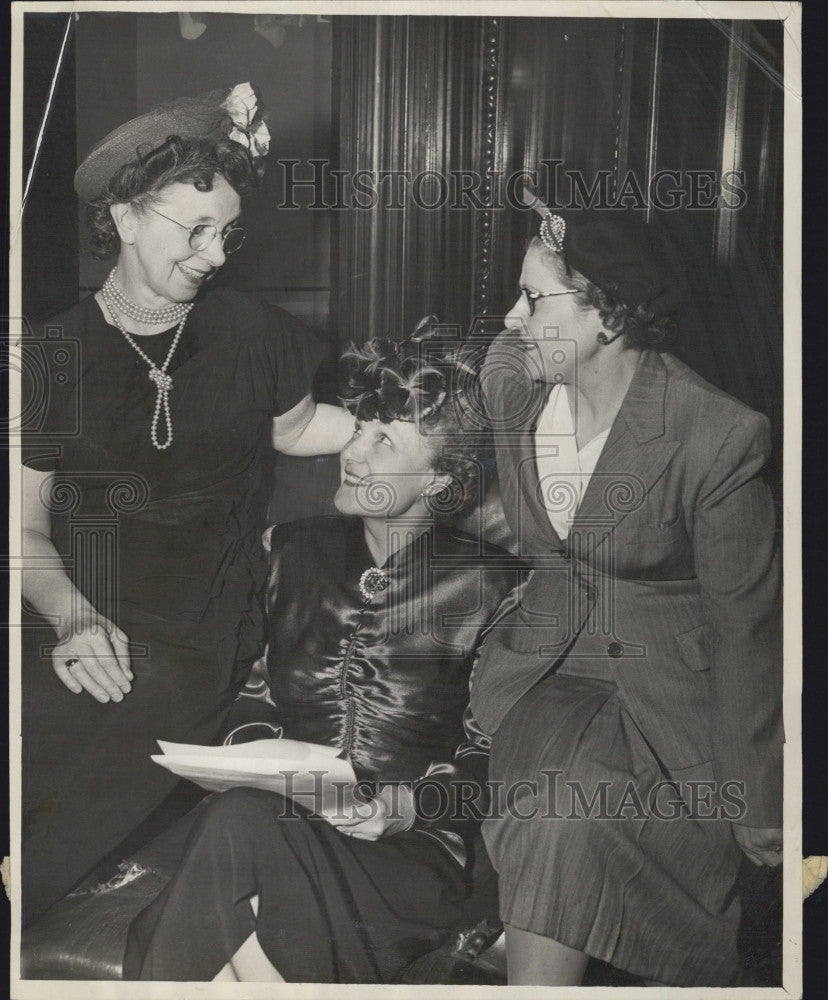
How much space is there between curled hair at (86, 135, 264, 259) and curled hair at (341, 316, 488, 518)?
0.52 m

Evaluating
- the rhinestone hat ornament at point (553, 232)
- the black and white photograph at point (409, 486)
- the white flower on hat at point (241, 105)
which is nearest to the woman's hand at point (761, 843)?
the black and white photograph at point (409, 486)

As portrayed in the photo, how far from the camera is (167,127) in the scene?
2.59 m

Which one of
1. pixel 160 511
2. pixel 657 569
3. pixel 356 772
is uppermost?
pixel 160 511

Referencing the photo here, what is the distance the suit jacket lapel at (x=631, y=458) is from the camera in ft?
8.43

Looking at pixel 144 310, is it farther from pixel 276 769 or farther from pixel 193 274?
pixel 276 769

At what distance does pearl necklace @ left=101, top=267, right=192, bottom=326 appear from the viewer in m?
2.61

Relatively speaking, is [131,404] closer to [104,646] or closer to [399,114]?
[104,646]

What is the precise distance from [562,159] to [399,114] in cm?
42

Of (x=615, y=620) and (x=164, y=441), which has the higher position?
(x=164, y=441)

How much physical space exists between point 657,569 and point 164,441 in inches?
49.9

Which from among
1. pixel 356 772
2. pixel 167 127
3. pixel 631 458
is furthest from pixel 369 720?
pixel 167 127

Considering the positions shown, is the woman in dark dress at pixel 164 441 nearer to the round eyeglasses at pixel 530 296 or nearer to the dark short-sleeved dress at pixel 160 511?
the dark short-sleeved dress at pixel 160 511

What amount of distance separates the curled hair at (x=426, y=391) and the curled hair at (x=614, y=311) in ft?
1.02

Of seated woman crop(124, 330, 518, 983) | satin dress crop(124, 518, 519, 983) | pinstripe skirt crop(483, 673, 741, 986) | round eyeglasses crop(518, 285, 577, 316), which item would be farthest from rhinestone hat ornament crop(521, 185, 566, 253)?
pinstripe skirt crop(483, 673, 741, 986)
